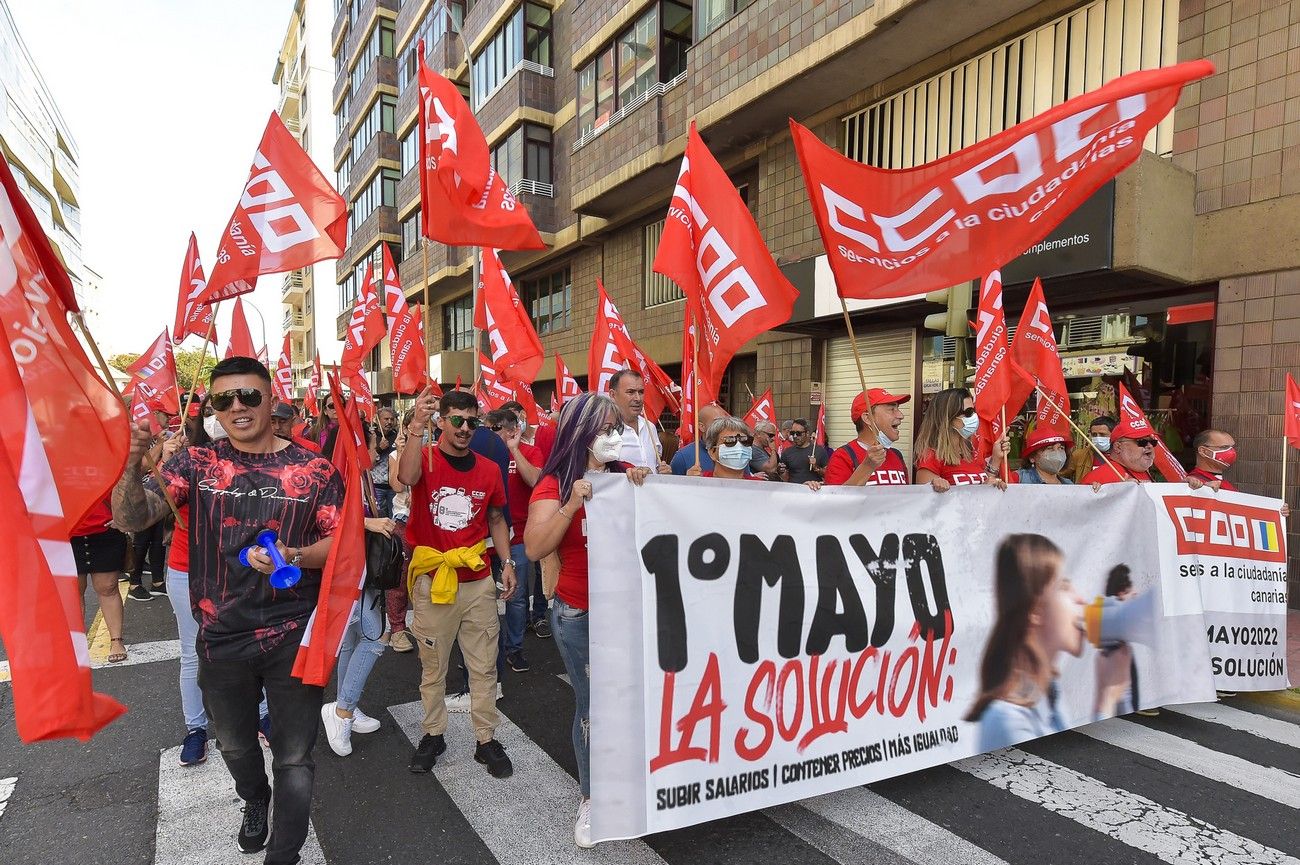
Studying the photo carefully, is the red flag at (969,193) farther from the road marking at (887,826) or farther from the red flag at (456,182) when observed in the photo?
the road marking at (887,826)

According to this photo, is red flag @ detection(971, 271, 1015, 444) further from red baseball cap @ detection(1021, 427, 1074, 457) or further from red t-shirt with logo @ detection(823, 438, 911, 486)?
red t-shirt with logo @ detection(823, 438, 911, 486)

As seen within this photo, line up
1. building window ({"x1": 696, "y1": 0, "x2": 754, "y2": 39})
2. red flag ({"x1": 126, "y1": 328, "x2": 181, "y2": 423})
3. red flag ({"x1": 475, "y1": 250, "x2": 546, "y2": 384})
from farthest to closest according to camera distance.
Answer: building window ({"x1": 696, "y1": 0, "x2": 754, "y2": 39}) < red flag ({"x1": 475, "y1": 250, "x2": 546, "y2": 384}) < red flag ({"x1": 126, "y1": 328, "x2": 181, "y2": 423})

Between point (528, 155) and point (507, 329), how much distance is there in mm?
13901

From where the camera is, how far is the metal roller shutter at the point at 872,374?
11.3m

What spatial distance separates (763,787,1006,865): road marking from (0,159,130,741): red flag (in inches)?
105

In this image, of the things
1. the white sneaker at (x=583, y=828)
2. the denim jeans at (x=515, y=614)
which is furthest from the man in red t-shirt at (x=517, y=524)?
the white sneaker at (x=583, y=828)

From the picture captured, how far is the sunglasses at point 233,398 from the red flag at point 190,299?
331cm

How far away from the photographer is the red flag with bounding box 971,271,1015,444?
18.0 ft

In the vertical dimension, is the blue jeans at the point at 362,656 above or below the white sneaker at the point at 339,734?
above

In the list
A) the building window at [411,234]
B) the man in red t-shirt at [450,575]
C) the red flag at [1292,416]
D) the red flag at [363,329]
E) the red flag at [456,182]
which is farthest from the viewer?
the building window at [411,234]

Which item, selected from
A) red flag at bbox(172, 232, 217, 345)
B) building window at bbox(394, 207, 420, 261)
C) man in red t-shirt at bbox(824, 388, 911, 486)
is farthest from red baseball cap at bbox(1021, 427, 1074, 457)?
building window at bbox(394, 207, 420, 261)

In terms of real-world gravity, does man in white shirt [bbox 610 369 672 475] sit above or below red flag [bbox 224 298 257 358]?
below

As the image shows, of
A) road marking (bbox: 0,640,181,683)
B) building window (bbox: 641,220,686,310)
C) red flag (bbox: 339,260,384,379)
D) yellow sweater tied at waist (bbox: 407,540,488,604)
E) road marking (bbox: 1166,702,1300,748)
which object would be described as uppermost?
building window (bbox: 641,220,686,310)

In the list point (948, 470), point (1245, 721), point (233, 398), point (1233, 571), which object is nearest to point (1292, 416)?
point (1233, 571)
